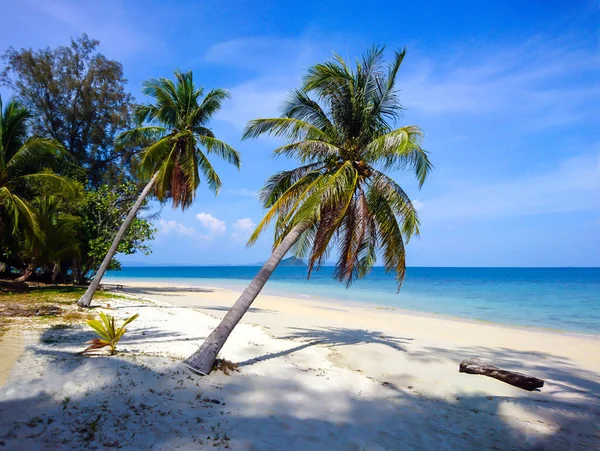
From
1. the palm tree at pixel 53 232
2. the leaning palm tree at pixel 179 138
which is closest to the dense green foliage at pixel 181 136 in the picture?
the leaning palm tree at pixel 179 138

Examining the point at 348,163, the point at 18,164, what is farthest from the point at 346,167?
the point at 18,164

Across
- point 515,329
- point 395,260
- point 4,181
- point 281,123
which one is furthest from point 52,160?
point 515,329

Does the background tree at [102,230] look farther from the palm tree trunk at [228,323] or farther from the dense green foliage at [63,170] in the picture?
the palm tree trunk at [228,323]

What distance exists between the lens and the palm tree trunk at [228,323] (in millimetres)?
5801

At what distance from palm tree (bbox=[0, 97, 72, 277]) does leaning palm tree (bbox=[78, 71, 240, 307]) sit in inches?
101

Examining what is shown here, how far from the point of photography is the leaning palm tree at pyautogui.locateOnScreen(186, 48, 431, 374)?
7.82m

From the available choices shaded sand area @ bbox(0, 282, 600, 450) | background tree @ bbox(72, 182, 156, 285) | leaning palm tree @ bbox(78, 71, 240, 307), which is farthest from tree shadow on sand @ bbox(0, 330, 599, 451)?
background tree @ bbox(72, 182, 156, 285)

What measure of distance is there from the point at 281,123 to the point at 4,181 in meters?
11.3

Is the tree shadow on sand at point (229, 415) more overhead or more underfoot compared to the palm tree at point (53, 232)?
more underfoot

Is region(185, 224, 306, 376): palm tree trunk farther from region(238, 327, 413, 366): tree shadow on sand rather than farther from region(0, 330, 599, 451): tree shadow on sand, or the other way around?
region(238, 327, 413, 366): tree shadow on sand

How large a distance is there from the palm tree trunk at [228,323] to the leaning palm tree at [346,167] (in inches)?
30.6

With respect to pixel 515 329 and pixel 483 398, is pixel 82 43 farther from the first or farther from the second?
pixel 515 329

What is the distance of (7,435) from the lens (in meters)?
3.35

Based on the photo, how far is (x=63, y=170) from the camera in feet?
61.5
